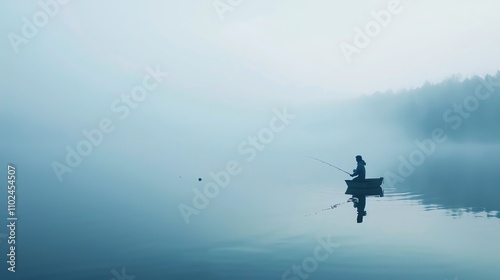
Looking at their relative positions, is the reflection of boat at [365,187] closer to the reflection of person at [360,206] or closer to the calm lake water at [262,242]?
the reflection of person at [360,206]

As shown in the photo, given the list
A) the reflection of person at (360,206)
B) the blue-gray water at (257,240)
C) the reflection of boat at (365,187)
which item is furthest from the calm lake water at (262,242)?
the reflection of boat at (365,187)

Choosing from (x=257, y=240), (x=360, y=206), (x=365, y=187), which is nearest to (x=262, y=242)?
(x=257, y=240)

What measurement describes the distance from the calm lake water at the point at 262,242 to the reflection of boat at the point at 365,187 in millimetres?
1116

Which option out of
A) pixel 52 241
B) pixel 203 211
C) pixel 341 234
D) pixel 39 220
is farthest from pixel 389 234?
pixel 39 220

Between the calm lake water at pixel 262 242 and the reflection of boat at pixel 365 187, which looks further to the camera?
the reflection of boat at pixel 365 187

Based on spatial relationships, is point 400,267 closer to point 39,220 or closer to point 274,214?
point 274,214

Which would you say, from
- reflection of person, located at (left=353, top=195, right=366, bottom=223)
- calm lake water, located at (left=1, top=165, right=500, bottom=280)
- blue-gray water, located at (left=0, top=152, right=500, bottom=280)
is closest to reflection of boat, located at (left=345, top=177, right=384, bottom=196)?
reflection of person, located at (left=353, top=195, right=366, bottom=223)

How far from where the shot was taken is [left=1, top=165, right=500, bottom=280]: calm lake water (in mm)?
13469

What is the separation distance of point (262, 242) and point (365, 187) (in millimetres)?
14410

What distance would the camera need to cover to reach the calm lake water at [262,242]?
1347 cm

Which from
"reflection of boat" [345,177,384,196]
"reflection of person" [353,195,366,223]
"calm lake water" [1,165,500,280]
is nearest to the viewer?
"calm lake water" [1,165,500,280]

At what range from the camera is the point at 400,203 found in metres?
26.9

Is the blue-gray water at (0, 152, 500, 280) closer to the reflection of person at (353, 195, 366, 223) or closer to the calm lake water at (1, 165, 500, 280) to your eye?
the calm lake water at (1, 165, 500, 280)

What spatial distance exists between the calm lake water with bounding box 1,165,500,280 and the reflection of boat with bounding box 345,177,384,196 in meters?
1.12
